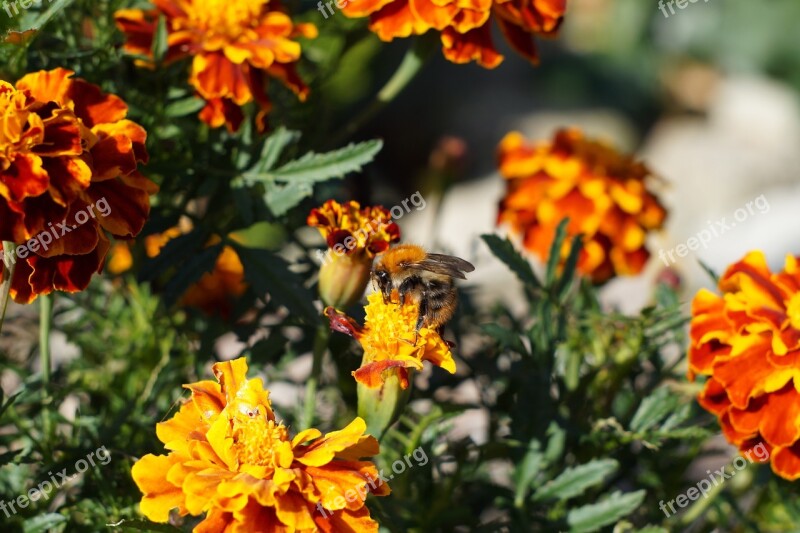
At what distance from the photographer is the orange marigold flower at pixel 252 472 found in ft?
2.39

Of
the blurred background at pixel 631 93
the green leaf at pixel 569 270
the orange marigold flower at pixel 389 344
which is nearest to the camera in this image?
the orange marigold flower at pixel 389 344

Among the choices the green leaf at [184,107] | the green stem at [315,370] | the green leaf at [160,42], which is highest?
the green leaf at [160,42]

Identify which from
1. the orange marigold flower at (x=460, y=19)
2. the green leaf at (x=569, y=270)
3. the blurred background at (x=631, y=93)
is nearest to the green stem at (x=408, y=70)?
the orange marigold flower at (x=460, y=19)

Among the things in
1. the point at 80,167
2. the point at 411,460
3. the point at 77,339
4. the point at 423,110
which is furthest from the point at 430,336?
the point at 423,110

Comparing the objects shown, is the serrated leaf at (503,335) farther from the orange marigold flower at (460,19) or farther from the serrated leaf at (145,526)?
the serrated leaf at (145,526)

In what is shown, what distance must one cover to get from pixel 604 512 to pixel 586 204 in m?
0.50

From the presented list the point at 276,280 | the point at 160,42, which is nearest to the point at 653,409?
the point at 276,280

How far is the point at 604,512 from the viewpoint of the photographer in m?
1.04

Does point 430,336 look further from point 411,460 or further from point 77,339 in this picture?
point 77,339

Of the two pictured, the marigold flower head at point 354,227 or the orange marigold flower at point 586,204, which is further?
the orange marigold flower at point 586,204

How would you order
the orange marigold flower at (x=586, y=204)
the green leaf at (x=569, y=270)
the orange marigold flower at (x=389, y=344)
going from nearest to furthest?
the orange marigold flower at (x=389, y=344) → the green leaf at (x=569, y=270) → the orange marigold flower at (x=586, y=204)

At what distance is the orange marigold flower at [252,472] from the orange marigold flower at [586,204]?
66 cm

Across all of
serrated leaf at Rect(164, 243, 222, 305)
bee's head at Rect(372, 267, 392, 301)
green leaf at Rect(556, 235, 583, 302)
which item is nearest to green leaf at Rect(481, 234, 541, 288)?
green leaf at Rect(556, 235, 583, 302)

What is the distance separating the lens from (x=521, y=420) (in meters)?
1.09
